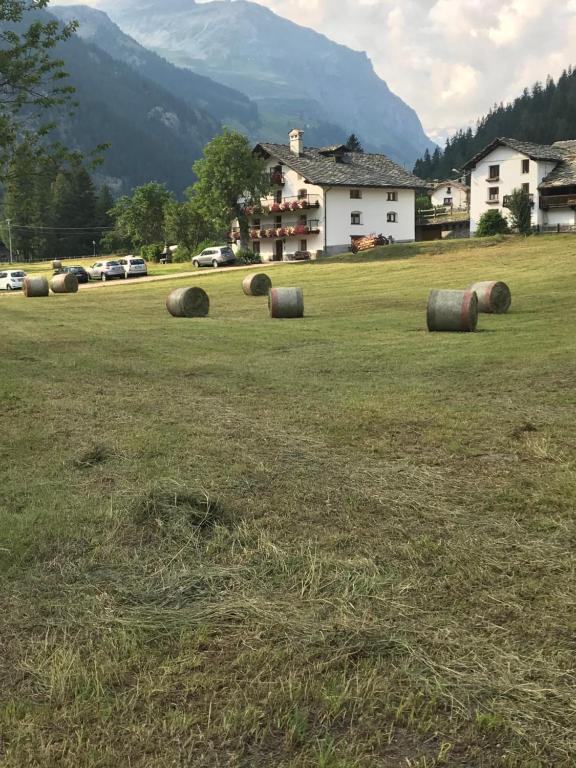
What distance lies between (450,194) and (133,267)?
262 feet

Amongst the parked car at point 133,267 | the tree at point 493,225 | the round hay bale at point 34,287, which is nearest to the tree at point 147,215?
the parked car at point 133,267

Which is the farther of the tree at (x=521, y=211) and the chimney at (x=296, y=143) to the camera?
the chimney at (x=296, y=143)

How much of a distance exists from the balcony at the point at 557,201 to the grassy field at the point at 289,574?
62379 millimetres

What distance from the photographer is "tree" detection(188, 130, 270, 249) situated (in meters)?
61.2

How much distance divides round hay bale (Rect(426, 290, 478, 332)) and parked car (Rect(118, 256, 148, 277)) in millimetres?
44164

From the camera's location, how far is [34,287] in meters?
41.1

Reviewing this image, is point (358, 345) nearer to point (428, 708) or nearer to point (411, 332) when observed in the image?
point (411, 332)

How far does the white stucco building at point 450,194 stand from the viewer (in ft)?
388

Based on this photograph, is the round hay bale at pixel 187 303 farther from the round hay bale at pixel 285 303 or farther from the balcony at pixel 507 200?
the balcony at pixel 507 200

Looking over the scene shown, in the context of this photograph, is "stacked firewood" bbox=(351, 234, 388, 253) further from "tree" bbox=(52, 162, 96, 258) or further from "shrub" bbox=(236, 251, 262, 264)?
"tree" bbox=(52, 162, 96, 258)

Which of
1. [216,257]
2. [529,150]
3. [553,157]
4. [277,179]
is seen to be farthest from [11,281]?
[553,157]

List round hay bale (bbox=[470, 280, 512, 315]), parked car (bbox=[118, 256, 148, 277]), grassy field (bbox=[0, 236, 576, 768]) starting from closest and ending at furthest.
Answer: grassy field (bbox=[0, 236, 576, 768]) < round hay bale (bbox=[470, 280, 512, 315]) < parked car (bbox=[118, 256, 148, 277])

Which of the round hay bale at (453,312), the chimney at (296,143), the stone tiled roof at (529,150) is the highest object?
the chimney at (296,143)

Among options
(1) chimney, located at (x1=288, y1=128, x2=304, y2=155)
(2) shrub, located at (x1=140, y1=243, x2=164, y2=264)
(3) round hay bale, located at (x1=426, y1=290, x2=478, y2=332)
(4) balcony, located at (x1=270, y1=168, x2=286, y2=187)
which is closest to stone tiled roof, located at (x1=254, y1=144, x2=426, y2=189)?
(1) chimney, located at (x1=288, y1=128, x2=304, y2=155)
